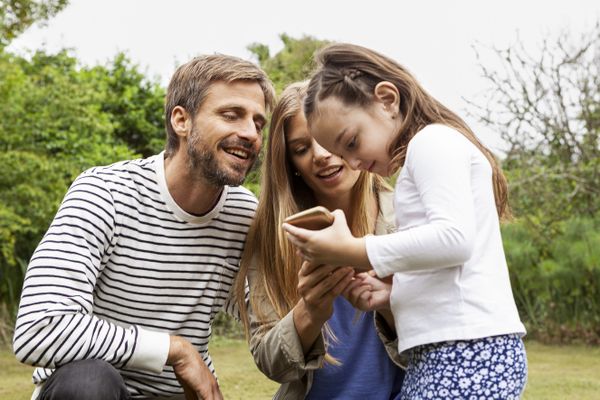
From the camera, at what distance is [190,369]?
9.25 feet

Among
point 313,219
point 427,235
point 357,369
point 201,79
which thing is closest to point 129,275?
point 201,79

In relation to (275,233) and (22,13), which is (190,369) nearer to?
(275,233)

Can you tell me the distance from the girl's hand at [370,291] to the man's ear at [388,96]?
1.53 feet

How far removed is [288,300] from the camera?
3.13m

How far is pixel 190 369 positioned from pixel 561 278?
557 cm

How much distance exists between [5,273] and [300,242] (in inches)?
312

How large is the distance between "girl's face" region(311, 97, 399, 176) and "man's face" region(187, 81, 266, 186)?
0.61 meters

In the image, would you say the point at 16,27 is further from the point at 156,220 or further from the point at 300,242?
the point at 300,242

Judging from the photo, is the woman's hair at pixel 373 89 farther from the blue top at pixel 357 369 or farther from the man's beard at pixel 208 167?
the blue top at pixel 357 369

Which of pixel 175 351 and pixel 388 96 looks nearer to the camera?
pixel 388 96

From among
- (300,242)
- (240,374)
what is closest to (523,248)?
(240,374)

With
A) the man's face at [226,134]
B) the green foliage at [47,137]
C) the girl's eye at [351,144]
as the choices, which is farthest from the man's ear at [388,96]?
the green foliage at [47,137]

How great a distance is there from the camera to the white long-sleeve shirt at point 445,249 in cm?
217

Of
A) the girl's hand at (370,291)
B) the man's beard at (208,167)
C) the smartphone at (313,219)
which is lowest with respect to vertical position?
the girl's hand at (370,291)
